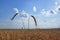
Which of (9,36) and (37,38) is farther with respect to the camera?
(9,36)

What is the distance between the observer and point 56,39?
11891mm

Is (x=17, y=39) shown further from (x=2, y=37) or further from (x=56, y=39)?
(x=56, y=39)

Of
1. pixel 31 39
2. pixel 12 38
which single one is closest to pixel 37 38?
pixel 31 39

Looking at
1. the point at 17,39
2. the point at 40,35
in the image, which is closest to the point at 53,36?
the point at 40,35

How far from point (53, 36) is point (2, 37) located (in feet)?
7.37

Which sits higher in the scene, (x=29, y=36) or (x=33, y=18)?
(x=33, y=18)

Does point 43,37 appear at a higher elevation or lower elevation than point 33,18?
lower

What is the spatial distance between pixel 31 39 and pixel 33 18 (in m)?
0.88

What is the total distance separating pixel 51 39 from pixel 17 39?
1487mm

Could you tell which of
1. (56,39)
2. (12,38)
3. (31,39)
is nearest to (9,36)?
(12,38)

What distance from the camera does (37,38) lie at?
1188 centimetres

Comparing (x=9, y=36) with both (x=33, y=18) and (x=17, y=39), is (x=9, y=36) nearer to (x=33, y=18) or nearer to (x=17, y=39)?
(x=17, y=39)

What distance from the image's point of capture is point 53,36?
1248cm

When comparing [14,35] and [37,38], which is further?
[14,35]
